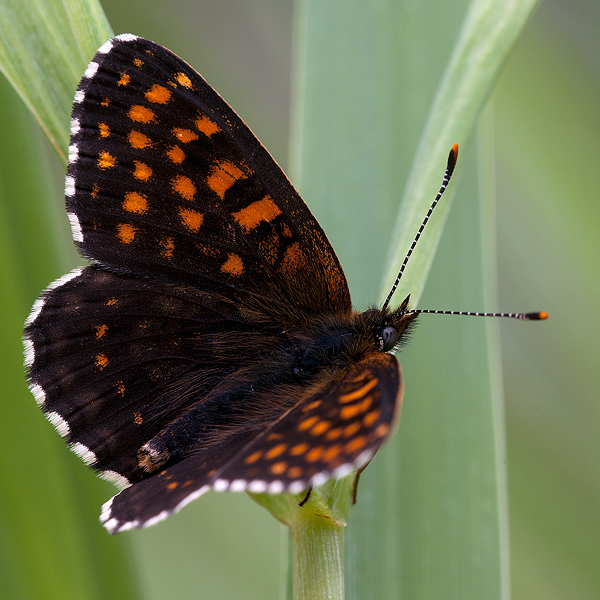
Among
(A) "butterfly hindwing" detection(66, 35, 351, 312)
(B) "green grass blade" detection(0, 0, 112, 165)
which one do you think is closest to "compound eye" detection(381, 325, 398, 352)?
(A) "butterfly hindwing" detection(66, 35, 351, 312)

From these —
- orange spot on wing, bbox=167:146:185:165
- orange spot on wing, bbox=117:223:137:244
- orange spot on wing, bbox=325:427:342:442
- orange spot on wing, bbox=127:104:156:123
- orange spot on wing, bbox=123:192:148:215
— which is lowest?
orange spot on wing, bbox=325:427:342:442

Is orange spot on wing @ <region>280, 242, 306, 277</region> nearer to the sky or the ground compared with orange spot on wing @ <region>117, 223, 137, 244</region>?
nearer to the ground

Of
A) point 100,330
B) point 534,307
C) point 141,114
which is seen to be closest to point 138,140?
point 141,114

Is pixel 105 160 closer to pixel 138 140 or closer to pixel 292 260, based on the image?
pixel 138 140

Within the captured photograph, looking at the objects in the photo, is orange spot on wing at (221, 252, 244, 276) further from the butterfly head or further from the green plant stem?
the green plant stem

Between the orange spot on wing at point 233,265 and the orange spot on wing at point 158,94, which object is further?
the orange spot on wing at point 233,265

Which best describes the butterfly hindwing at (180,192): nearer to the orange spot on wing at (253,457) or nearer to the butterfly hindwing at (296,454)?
the butterfly hindwing at (296,454)

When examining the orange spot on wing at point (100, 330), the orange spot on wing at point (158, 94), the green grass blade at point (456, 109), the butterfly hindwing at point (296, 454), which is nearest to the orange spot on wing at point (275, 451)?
the butterfly hindwing at point (296, 454)

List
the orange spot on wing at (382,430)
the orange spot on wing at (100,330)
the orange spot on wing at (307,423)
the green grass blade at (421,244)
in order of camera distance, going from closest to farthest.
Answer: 1. the orange spot on wing at (382,430)
2. the orange spot on wing at (307,423)
3. the green grass blade at (421,244)
4. the orange spot on wing at (100,330)
